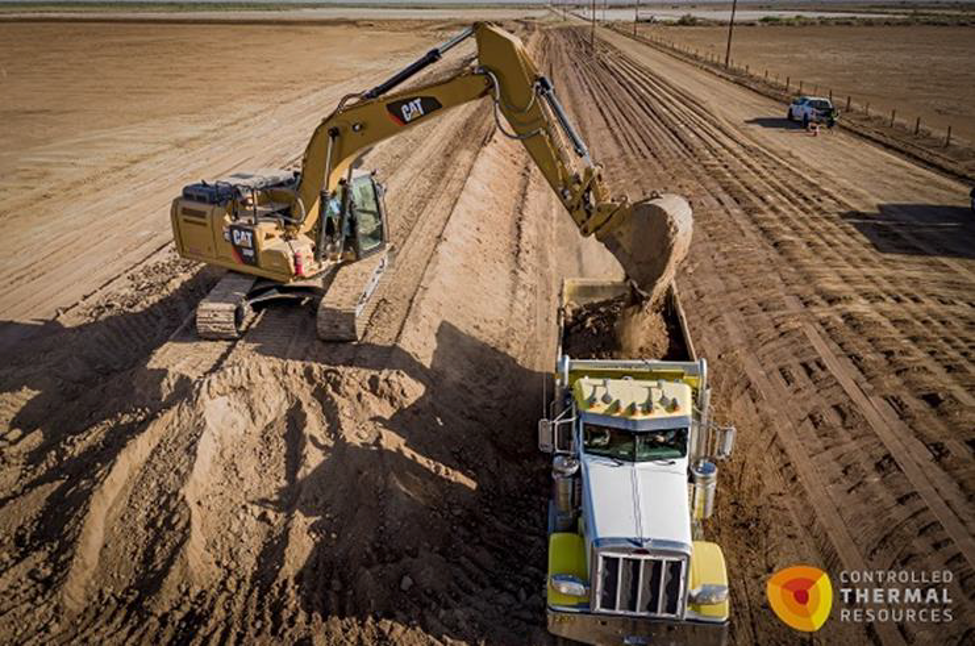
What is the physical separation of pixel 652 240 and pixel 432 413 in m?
4.30

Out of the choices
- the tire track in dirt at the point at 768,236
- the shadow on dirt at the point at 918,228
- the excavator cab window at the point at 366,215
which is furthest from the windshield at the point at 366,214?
the shadow on dirt at the point at 918,228

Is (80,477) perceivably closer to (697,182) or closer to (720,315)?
(720,315)

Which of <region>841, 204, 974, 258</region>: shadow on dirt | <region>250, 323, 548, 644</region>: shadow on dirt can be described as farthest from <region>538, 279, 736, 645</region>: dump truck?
<region>841, 204, 974, 258</region>: shadow on dirt

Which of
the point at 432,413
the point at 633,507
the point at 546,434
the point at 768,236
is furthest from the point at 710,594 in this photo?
the point at 768,236

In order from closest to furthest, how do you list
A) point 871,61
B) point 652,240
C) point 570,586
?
point 570,586
point 652,240
point 871,61

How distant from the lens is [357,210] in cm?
1482

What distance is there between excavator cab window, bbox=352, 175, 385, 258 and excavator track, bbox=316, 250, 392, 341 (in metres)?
0.28

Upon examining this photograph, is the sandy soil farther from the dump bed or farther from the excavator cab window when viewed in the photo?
the excavator cab window

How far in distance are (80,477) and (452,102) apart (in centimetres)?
782

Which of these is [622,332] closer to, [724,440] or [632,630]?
[724,440]

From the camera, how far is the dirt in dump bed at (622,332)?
1223cm

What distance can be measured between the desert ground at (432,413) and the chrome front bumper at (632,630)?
90 centimetres

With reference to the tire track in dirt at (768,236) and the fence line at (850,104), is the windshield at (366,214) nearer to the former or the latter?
the tire track in dirt at (768,236)

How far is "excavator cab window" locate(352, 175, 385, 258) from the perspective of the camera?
14.8 m
